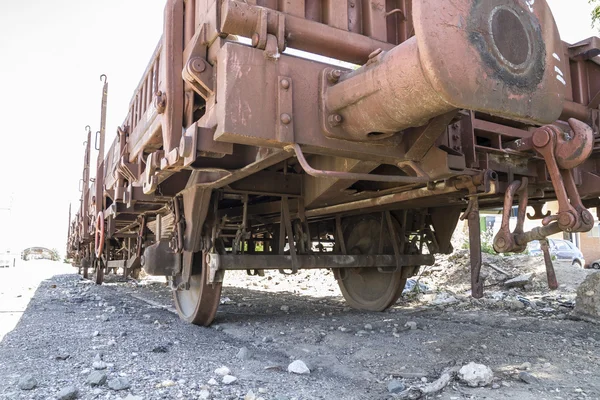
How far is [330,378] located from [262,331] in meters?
1.62

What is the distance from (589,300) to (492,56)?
381 centimetres

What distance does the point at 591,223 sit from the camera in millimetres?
2141

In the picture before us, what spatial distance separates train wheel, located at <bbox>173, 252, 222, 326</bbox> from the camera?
171 inches

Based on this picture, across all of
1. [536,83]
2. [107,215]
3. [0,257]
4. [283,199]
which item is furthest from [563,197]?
[0,257]

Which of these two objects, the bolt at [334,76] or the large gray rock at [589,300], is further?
the large gray rock at [589,300]

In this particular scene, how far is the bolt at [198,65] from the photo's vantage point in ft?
7.35

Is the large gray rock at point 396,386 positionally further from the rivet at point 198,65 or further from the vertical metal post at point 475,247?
the rivet at point 198,65

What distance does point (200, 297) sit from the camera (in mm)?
4375

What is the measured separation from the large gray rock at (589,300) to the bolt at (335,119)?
374 centimetres

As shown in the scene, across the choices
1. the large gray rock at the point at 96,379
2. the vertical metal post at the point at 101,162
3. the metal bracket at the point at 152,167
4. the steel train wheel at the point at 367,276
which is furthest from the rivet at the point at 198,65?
the vertical metal post at the point at 101,162

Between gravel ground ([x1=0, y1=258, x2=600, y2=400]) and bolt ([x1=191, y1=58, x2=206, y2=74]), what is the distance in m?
1.70

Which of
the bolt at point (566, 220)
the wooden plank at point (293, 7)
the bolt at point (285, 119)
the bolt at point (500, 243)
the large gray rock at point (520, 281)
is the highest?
the wooden plank at point (293, 7)

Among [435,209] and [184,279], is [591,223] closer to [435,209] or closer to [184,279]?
[435,209]

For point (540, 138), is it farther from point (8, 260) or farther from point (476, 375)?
point (8, 260)
